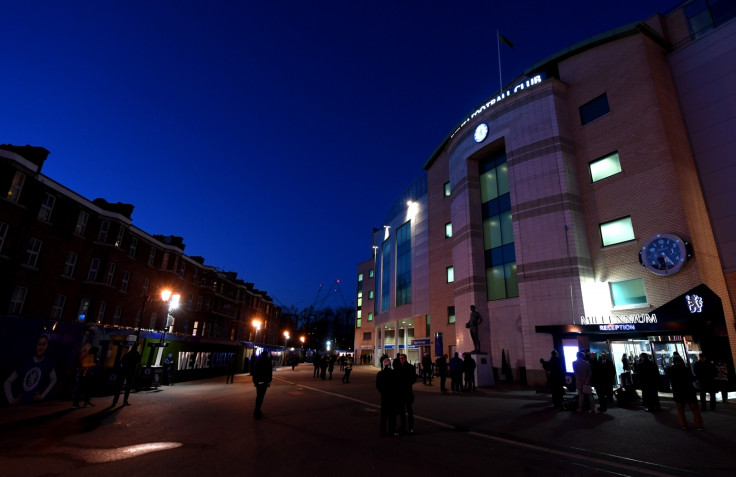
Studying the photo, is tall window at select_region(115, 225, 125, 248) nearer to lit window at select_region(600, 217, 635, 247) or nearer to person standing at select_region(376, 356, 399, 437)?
person standing at select_region(376, 356, 399, 437)

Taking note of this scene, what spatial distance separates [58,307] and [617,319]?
35.6 metres

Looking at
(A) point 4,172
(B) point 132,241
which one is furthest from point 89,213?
(A) point 4,172

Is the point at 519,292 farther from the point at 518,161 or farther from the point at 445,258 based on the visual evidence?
the point at 445,258

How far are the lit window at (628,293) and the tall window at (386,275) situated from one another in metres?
33.7

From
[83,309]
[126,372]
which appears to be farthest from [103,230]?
[126,372]

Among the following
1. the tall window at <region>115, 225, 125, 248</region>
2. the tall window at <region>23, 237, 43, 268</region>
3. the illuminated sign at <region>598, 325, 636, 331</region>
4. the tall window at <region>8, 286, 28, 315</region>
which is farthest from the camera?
the tall window at <region>115, 225, 125, 248</region>

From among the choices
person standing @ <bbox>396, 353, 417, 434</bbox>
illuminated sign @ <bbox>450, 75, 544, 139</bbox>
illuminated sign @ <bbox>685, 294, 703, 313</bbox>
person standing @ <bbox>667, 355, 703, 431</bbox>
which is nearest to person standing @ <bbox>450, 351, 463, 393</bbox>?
person standing @ <bbox>667, 355, 703, 431</bbox>

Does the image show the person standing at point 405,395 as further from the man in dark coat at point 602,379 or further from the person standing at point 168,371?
the person standing at point 168,371

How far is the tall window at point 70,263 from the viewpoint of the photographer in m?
23.7

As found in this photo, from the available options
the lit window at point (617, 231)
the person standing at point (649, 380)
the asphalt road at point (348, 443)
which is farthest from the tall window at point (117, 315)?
the lit window at point (617, 231)

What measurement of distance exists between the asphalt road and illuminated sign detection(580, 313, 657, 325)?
821 cm

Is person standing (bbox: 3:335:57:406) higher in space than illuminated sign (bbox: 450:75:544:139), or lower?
lower

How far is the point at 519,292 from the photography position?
2591cm

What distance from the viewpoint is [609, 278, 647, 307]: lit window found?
21344mm
